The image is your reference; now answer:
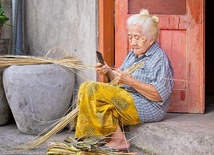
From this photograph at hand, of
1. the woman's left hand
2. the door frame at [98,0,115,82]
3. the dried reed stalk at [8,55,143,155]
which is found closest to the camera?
the woman's left hand

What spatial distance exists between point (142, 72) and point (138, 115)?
35 centimetres

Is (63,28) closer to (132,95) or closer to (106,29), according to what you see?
(106,29)

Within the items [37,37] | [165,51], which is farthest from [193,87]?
[37,37]

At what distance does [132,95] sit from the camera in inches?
180

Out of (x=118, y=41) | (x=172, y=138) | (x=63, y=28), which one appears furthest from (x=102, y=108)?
(x=63, y=28)

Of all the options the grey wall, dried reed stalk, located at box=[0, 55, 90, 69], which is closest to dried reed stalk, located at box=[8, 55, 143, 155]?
dried reed stalk, located at box=[0, 55, 90, 69]

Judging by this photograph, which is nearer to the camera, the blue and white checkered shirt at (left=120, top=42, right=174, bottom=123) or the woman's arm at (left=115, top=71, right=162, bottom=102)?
the woman's arm at (left=115, top=71, right=162, bottom=102)

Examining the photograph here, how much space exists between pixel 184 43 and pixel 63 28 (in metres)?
1.37

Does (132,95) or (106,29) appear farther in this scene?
(106,29)

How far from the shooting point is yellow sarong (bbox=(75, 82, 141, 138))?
446cm

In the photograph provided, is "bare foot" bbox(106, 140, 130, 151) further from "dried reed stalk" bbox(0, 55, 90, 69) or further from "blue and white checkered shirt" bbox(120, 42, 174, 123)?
"dried reed stalk" bbox(0, 55, 90, 69)

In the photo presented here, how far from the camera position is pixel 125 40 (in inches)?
203

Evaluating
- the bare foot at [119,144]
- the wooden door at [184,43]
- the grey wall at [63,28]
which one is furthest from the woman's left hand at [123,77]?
the grey wall at [63,28]

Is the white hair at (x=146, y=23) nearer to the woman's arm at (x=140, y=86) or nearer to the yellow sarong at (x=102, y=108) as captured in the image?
the woman's arm at (x=140, y=86)
